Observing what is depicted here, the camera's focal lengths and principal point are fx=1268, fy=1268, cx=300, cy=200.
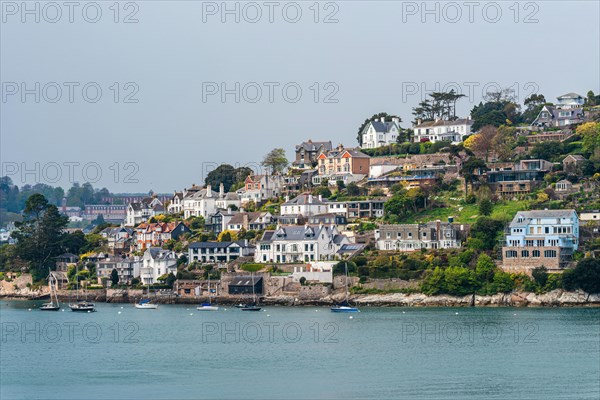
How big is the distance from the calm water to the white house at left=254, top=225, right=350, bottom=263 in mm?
7475

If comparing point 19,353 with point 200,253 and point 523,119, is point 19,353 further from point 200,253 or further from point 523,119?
point 523,119

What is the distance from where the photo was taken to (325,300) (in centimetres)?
7288

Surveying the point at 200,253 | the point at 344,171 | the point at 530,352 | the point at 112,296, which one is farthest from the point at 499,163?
the point at 530,352

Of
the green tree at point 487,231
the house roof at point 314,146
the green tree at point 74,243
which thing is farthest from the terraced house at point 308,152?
the green tree at point 487,231

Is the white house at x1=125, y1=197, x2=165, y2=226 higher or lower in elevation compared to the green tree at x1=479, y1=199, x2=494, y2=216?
higher

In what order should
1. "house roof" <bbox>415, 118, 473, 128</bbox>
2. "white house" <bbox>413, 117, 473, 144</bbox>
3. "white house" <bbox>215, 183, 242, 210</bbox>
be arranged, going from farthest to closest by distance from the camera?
1. "house roof" <bbox>415, 118, 473, 128</bbox>
2. "white house" <bbox>413, 117, 473, 144</bbox>
3. "white house" <bbox>215, 183, 242, 210</bbox>

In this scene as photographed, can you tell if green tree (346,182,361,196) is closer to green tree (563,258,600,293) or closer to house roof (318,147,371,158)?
house roof (318,147,371,158)

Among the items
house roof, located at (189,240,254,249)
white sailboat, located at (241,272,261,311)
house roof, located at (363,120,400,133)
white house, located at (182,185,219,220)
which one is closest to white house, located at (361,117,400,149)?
house roof, located at (363,120,400,133)

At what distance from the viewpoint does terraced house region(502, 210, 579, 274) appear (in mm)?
69188

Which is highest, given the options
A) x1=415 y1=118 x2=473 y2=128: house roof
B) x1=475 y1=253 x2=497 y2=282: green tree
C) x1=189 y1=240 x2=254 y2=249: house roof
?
x1=415 y1=118 x2=473 y2=128: house roof

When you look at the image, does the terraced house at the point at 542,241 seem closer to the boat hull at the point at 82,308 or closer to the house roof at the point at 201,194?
the boat hull at the point at 82,308

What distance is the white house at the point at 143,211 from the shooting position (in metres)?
103

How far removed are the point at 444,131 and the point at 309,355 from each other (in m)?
49.3

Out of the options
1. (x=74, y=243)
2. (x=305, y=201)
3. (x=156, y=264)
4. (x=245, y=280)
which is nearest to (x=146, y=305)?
(x=245, y=280)
